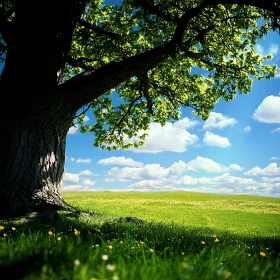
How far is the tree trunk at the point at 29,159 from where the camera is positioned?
9492mm

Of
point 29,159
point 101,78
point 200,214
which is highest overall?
point 101,78

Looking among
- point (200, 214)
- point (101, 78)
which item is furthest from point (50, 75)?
point (200, 214)

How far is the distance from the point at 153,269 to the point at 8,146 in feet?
27.3

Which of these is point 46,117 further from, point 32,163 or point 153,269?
point 153,269

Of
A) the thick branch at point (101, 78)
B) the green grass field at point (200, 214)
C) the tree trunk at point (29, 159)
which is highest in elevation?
the thick branch at point (101, 78)

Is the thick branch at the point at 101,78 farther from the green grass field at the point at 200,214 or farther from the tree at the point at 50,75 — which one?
the green grass field at the point at 200,214

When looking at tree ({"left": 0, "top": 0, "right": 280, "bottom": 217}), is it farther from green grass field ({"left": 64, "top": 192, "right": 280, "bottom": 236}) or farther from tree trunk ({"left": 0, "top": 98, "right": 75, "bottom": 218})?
green grass field ({"left": 64, "top": 192, "right": 280, "bottom": 236})

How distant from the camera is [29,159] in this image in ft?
31.8

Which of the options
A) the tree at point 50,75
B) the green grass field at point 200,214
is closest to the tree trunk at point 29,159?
the tree at point 50,75

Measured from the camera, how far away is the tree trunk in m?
9.49

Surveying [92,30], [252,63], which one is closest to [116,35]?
[92,30]

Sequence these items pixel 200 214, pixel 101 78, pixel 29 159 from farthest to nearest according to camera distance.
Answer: pixel 200 214
pixel 101 78
pixel 29 159

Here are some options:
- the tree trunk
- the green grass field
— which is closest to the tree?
the tree trunk

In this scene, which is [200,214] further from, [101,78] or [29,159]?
[29,159]
